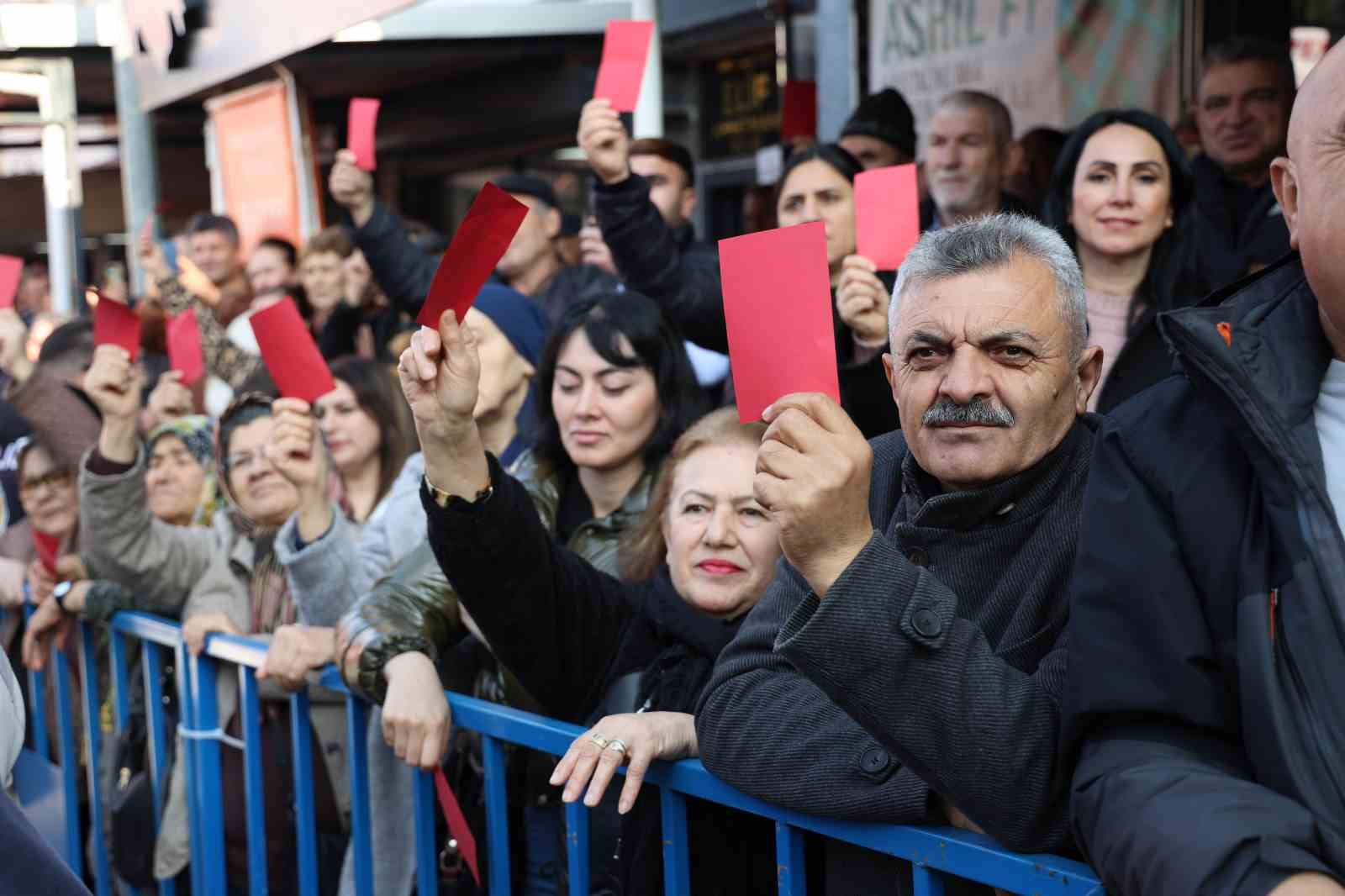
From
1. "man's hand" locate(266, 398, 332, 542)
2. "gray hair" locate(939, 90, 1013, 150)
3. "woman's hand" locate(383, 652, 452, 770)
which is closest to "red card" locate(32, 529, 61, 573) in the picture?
"man's hand" locate(266, 398, 332, 542)

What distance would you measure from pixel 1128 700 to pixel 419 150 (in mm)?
15238

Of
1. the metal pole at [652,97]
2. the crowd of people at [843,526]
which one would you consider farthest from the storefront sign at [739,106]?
the crowd of people at [843,526]

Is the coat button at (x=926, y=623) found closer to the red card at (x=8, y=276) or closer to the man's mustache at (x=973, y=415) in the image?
the man's mustache at (x=973, y=415)

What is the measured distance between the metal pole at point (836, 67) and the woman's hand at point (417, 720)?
4.09 meters

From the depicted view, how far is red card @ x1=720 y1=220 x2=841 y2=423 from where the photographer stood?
6.60 ft

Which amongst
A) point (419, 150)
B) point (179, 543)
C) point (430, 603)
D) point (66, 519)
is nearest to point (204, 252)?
point (66, 519)

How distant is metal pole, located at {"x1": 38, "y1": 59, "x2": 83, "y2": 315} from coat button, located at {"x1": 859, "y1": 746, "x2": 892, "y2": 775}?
420 inches

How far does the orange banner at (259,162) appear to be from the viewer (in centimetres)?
1036

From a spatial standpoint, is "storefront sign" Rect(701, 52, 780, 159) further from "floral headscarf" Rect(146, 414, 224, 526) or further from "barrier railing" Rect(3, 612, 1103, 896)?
"barrier railing" Rect(3, 612, 1103, 896)

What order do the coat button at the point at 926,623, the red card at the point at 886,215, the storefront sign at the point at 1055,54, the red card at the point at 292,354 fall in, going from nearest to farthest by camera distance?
the coat button at the point at 926,623
the red card at the point at 886,215
the red card at the point at 292,354
the storefront sign at the point at 1055,54

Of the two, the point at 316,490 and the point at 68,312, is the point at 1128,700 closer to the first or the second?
the point at 316,490

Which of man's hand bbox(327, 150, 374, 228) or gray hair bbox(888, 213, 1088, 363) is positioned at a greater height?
man's hand bbox(327, 150, 374, 228)

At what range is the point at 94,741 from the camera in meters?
4.53

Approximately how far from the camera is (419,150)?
642 inches
